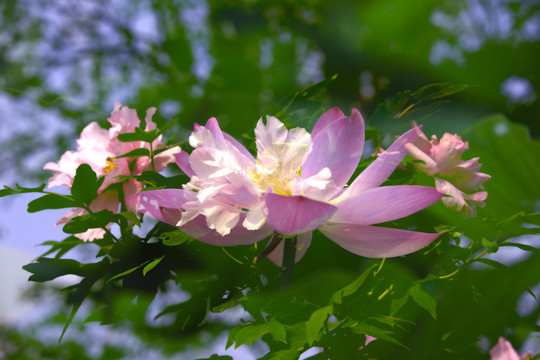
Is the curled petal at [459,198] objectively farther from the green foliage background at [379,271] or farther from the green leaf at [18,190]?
the green leaf at [18,190]

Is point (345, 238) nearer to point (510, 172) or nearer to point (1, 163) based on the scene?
point (510, 172)

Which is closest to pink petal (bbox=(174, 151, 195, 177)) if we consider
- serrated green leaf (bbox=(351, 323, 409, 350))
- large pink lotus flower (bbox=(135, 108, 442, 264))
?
large pink lotus flower (bbox=(135, 108, 442, 264))

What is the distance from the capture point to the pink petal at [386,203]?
0.21 m

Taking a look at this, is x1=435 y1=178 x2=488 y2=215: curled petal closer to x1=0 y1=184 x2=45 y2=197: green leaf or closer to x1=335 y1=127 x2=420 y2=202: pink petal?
x1=335 y1=127 x2=420 y2=202: pink petal

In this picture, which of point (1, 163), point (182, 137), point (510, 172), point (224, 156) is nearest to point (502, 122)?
point (510, 172)

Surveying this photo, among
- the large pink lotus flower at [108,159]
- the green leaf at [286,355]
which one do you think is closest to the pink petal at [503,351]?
the green leaf at [286,355]

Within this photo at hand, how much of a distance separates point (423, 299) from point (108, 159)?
250 mm

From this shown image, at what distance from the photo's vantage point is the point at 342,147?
0.78 feet

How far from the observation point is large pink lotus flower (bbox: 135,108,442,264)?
0.21 metres

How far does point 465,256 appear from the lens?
0.79 ft

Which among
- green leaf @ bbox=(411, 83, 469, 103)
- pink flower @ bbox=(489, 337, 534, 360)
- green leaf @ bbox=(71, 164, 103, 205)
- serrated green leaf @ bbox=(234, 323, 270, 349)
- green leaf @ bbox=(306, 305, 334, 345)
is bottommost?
pink flower @ bbox=(489, 337, 534, 360)

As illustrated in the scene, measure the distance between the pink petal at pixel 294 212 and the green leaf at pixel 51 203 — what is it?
0.54 feet

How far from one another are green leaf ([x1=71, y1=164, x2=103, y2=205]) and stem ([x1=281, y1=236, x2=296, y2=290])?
14 cm

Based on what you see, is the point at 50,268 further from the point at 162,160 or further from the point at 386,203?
the point at 386,203
